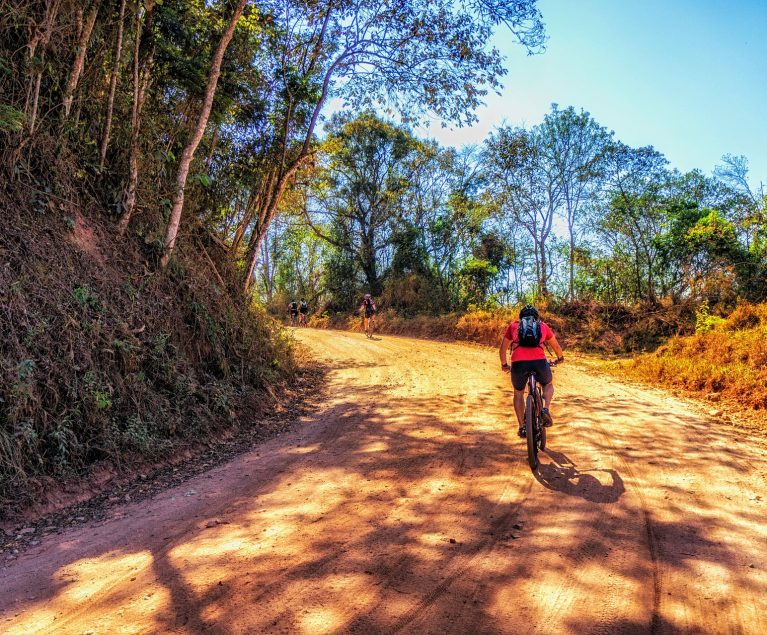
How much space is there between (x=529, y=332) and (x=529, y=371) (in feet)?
1.55

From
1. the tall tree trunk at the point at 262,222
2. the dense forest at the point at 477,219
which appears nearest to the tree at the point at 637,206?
the dense forest at the point at 477,219

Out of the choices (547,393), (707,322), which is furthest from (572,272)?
(547,393)

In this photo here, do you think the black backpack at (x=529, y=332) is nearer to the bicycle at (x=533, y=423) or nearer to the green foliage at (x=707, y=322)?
the bicycle at (x=533, y=423)

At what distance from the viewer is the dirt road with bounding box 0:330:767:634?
272 cm

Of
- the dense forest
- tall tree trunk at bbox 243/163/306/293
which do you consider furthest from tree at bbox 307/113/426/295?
tall tree trunk at bbox 243/163/306/293

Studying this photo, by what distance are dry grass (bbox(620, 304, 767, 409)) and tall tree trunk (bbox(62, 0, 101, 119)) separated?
11606mm

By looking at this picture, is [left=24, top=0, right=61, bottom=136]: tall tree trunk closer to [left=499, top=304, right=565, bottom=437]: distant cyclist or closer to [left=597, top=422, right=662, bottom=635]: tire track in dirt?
[left=499, top=304, right=565, bottom=437]: distant cyclist

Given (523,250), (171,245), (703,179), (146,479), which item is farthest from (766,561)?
(523,250)

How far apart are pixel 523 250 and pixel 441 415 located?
85.9 feet

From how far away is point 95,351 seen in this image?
19.2ft

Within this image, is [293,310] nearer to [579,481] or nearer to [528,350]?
[528,350]

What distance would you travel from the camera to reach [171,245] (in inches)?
323

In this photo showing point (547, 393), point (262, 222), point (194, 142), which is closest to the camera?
point (547, 393)

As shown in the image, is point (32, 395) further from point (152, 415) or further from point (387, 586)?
point (387, 586)
